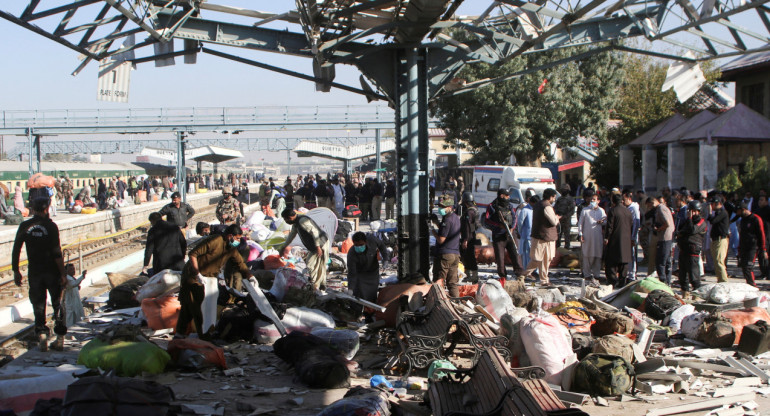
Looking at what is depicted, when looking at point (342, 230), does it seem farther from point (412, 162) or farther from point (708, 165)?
point (708, 165)

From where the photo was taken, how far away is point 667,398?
20.4 ft

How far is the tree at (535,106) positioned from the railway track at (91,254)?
15.1m

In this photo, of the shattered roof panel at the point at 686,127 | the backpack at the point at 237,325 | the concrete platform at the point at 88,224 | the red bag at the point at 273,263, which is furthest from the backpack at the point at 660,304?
the concrete platform at the point at 88,224

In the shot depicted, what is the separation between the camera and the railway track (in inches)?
556

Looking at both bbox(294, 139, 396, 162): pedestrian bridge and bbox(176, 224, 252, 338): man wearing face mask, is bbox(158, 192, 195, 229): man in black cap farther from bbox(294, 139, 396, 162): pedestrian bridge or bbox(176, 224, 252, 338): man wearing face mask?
bbox(294, 139, 396, 162): pedestrian bridge

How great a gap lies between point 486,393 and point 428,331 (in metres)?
2.36

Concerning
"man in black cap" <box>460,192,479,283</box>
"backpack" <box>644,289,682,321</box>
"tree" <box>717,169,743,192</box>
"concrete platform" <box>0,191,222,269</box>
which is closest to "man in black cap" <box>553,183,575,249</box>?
"man in black cap" <box>460,192,479,283</box>

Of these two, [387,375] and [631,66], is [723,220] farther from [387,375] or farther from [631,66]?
[631,66]

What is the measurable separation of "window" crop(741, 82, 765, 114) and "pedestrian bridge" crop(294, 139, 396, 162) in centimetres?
2842

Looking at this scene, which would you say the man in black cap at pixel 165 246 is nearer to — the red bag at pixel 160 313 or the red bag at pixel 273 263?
the red bag at pixel 273 263

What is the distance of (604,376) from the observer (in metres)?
6.20

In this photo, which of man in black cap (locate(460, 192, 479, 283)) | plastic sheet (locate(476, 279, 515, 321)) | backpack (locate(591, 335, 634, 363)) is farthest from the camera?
man in black cap (locate(460, 192, 479, 283))

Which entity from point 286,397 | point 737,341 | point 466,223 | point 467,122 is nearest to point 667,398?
point 737,341

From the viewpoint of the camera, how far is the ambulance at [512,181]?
72.0 ft
